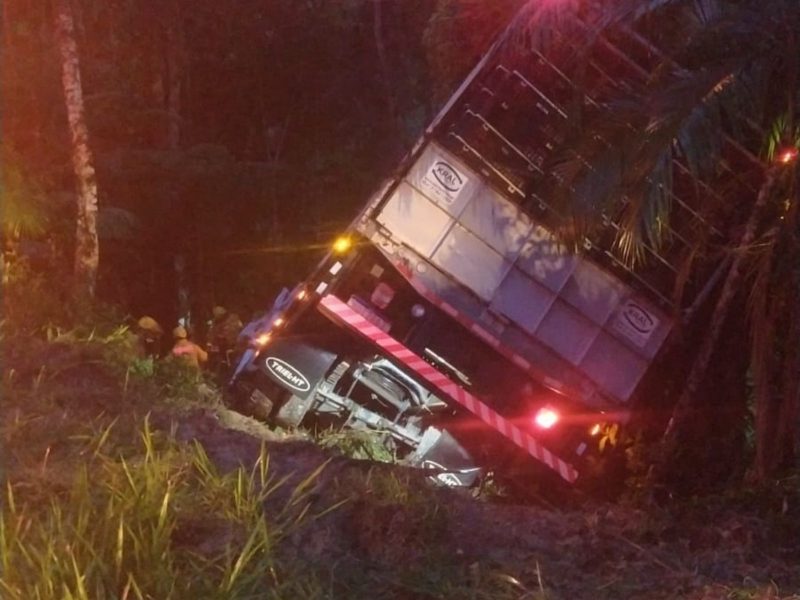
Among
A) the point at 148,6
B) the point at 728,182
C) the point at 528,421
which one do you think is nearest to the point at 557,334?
the point at 528,421

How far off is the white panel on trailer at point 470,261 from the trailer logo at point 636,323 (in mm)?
911

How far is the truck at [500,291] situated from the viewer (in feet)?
25.5

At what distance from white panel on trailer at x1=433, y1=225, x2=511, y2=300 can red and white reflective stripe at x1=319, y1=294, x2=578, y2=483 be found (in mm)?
651

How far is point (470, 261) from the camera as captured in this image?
25.6ft

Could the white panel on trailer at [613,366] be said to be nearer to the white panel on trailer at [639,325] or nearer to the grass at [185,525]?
the white panel on trailer at [639,325]

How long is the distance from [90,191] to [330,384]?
2.72m

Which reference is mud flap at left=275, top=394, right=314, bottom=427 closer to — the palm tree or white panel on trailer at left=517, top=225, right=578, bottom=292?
white panel on trailer at left=517, top=225, right=578, bottom=292

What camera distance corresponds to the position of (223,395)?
27.9 feet

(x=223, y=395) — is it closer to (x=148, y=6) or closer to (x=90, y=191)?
(x=90, y=191)

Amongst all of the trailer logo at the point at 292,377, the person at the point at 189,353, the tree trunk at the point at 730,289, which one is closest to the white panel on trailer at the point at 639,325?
the tree trunk at the point at 730,289

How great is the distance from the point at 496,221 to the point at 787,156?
7.30 ft

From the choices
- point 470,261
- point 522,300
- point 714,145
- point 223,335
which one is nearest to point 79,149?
point 223,335

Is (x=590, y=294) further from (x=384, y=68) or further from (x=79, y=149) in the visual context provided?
(x=384, y=68)

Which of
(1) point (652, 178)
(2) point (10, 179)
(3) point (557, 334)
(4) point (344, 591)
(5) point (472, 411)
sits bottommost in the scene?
(4) point (344, 591)
